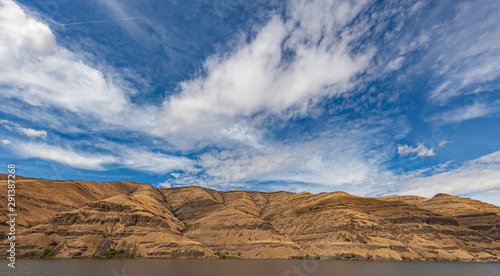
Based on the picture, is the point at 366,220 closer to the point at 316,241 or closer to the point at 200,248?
the point at 316,241

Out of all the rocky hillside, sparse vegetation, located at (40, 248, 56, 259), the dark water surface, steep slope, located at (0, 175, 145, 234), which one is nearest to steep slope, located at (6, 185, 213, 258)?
the rocky hillside

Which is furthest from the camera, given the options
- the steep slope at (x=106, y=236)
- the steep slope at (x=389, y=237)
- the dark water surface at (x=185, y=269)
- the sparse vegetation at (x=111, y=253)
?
the steep slope at (x=389, y=237)

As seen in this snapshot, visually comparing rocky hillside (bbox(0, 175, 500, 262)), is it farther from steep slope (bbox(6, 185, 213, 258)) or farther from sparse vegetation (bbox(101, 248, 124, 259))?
steep slope (bbox(6, 185, 213, 258))

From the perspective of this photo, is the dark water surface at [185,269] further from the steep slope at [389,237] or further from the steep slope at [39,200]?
the steep slope at [39,200]

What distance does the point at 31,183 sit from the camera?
179125 mm

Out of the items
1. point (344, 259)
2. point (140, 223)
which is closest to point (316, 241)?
point (344, 259)

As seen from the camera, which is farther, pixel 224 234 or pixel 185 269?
pixel 224 234

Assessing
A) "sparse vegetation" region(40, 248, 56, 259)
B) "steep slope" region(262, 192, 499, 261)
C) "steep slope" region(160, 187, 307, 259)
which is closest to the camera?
"sparse vegetation" region(40, 248, 56, 259)

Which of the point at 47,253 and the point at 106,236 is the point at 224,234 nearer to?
the point at 106,236

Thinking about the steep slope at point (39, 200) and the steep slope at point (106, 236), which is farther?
the steep slope at point (39, 200)

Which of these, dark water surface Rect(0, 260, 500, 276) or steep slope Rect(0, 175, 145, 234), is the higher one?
steep slope Rect(0, 175, 145, 234)

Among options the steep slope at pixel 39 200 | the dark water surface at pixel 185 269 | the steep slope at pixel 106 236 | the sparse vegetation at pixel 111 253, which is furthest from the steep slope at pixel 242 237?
the steep slope at pixel 39 200

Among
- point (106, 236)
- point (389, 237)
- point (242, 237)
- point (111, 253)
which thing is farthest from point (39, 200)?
point (389, 237)

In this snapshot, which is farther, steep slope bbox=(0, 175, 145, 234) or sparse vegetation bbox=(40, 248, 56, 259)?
steep slope bbox=(0, 175, 145, 234)
